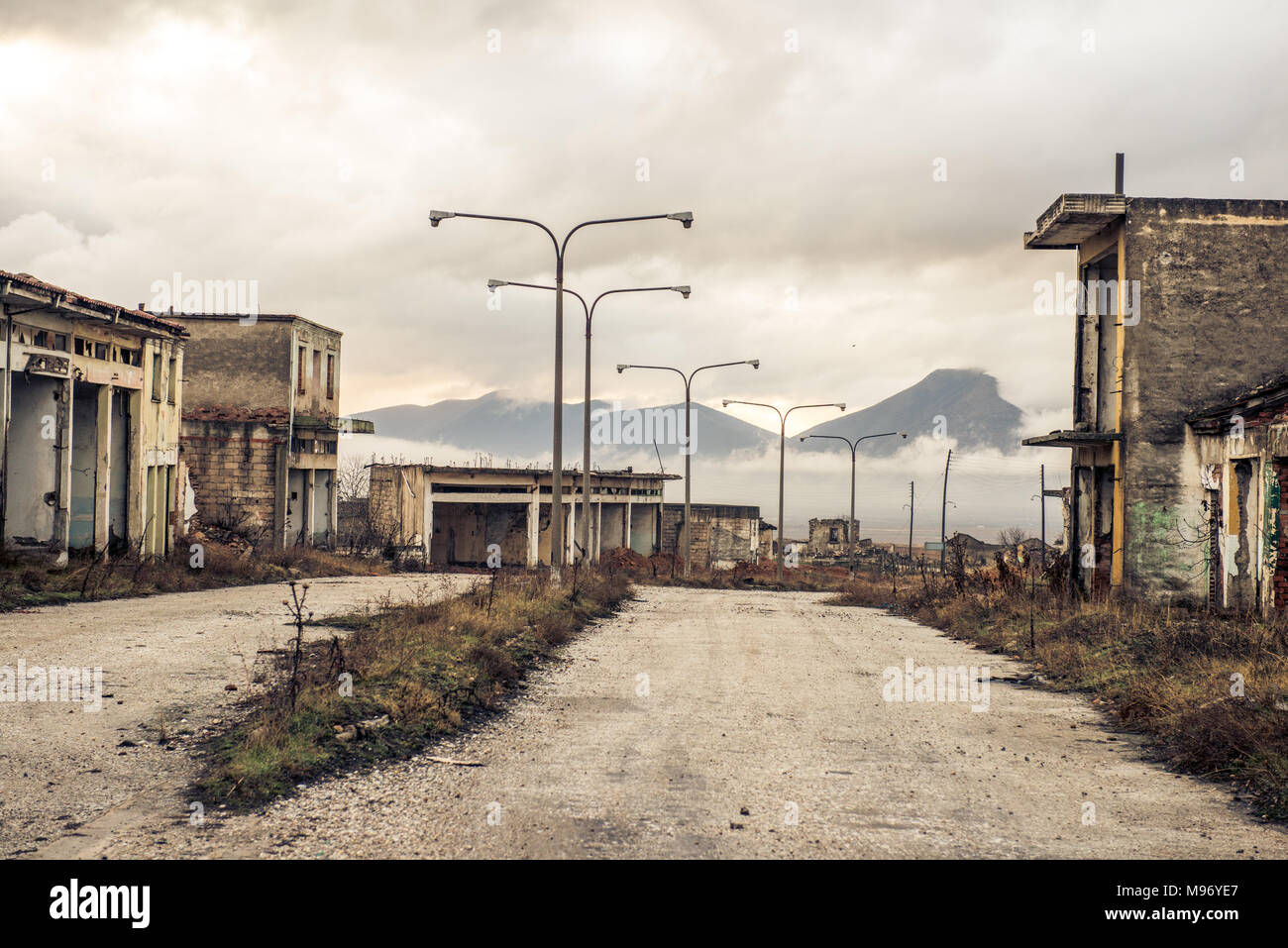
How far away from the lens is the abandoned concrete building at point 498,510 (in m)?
47.9

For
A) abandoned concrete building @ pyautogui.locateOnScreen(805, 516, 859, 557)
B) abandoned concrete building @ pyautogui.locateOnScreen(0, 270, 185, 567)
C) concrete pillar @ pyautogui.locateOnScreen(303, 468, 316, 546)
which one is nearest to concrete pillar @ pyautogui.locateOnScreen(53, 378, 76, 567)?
abandoned concrete building @ pyautogui.locateOnScreen(0, 270, 185, 567)

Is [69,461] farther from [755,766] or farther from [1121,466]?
[1121,466]

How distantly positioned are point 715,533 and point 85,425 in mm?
47429

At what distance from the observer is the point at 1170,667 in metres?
11.6

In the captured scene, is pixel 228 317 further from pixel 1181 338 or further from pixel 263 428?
pixel 1181 338

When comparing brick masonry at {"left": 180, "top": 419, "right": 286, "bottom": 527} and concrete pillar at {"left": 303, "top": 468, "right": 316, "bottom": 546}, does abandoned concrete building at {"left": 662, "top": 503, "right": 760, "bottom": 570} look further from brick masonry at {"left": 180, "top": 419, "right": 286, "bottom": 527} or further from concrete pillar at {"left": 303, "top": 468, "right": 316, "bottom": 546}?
brick masonry at {"left": 180, "top": 419, "right": 286, "bottom": 527}

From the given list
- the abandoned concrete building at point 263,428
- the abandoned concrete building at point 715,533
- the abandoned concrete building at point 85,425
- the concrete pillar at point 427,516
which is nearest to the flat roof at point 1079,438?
the abandoned concrete building at point 85,425

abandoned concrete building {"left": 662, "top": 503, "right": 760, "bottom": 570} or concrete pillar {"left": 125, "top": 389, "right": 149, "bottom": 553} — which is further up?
concrete pillar {"left": 125, "top": 389, "right": 149, "bottom": 553}

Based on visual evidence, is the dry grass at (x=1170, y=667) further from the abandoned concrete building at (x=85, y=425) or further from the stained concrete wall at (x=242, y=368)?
the stained concrete wall at (x=242, y=368)

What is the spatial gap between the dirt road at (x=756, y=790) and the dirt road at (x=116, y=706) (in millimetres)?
839

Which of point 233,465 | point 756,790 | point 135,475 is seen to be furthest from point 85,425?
point 756,790

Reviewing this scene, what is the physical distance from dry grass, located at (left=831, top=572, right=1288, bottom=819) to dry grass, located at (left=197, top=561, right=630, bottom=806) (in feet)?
20.8

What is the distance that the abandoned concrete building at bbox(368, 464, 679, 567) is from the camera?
157ft
